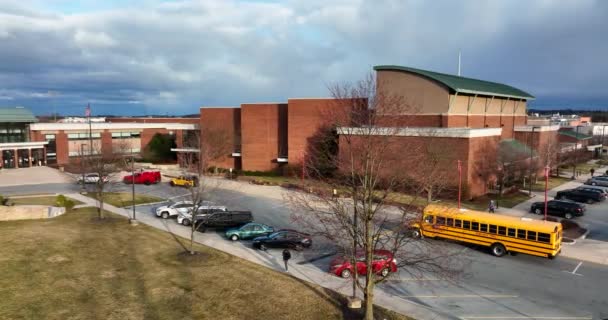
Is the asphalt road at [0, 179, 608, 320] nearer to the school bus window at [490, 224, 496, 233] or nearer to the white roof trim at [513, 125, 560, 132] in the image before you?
the school bus window at [490, 224, 496, 233]

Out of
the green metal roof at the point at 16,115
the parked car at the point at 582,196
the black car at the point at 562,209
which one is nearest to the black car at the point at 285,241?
the black car at the point at 562,209

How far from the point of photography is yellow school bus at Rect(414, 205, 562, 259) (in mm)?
23469

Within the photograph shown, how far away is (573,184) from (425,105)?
72.2 ft

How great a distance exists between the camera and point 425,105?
149 feet

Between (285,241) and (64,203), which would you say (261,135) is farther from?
(285,241)

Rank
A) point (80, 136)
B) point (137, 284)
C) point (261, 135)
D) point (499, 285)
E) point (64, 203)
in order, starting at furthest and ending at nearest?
point (80, 136) < point (261, 135) < point (64, 203) < point (499, 285) < point (137, 284)

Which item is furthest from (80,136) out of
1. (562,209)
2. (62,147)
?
(562,209)

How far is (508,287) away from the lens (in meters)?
19.9

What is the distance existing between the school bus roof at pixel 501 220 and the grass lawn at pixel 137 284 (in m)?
10.5

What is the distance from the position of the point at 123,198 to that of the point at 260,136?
72.4 feet

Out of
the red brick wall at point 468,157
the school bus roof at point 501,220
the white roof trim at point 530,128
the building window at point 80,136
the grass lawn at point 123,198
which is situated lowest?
the grass lawn at point 123,198

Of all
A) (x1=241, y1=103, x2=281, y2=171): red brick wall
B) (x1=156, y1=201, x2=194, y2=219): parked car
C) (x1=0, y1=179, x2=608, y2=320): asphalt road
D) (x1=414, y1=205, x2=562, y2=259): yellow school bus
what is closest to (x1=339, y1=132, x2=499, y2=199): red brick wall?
(x1=414, y1=205, x2=562, y2=259): yellow school bus

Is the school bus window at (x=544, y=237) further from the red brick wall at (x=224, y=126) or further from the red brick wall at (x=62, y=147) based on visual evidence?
the red brick wall at (x=62, y=147)

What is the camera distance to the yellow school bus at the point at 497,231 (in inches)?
924
